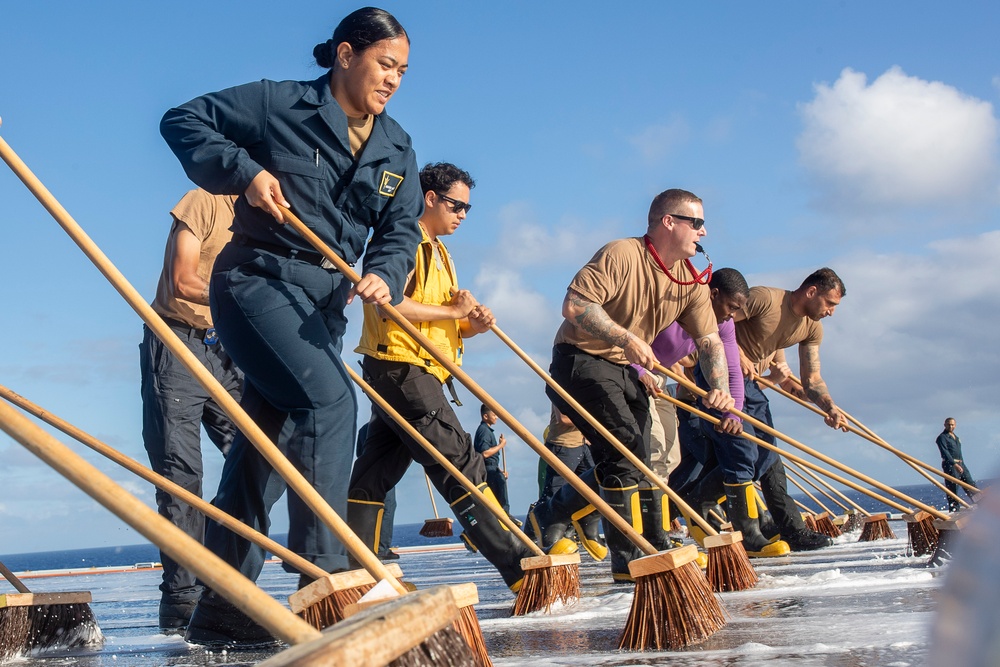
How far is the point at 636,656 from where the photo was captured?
2475mm

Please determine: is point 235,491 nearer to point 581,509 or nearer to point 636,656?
point 636,656

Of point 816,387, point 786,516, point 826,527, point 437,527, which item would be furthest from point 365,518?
point 437,527

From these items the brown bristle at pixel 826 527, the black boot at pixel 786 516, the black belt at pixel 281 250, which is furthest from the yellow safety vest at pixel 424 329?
the brown bristle at pixel 826 527

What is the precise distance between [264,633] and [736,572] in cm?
202

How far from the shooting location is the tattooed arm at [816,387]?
764 centimetres

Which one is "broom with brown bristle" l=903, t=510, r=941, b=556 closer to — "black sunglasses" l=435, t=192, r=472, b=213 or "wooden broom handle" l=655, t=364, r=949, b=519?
"wooden broom handle" l=655, t=364, r=949, b=519

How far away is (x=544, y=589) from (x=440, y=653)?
8.02ft

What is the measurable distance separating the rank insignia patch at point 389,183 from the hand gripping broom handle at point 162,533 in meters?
1.90

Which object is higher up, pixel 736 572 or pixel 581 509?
pixel 581 509

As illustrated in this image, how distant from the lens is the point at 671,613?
108 inches

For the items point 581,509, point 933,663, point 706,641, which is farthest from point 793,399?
point 933,663

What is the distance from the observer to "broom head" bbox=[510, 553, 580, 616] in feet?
11.8

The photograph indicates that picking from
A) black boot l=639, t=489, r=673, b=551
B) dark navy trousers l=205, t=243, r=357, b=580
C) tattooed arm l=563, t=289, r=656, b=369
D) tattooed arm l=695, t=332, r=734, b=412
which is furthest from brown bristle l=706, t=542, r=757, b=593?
dark navy trousers l=205, t=243, r=357, b=580

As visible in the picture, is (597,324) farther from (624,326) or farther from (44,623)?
(44,623)
